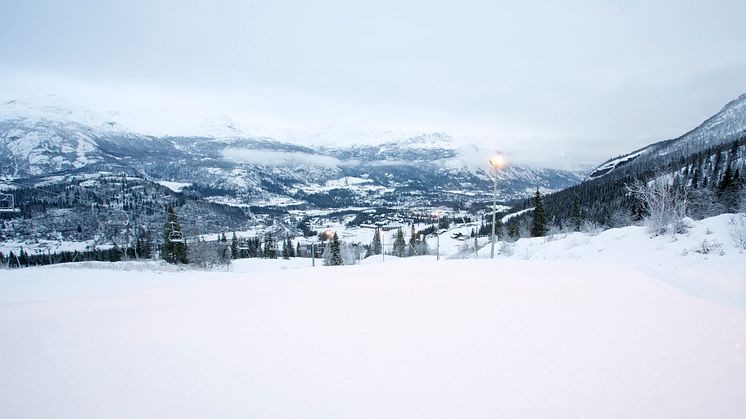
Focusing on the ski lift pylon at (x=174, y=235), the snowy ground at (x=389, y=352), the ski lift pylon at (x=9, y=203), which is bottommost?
the snowy ground at (x=389, y=352)

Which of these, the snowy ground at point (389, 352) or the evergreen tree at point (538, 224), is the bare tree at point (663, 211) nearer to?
the snowy ground at point (389, 352)

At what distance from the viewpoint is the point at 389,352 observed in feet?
14.7

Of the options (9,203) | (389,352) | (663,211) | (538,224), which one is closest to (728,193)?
(538,224)

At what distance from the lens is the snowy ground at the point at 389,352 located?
10.8 feet

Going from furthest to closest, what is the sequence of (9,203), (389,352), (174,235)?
(174,235) < (9,203) < (389,352)

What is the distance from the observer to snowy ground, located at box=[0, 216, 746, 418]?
10.8ft

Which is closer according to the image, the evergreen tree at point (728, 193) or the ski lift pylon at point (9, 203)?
the ski lift pylon at point (9, 203)

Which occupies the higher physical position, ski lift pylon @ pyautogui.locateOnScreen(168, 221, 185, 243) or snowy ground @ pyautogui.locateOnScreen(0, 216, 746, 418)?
ski lift pylon @ pyautogui.locateOnScreen(168, 221, 185, 243)

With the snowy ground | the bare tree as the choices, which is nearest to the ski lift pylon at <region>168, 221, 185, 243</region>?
the snowy ground

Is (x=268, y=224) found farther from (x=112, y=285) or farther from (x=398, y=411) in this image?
(x=398, y=411)

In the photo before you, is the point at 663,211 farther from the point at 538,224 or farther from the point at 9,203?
the point at 9,203

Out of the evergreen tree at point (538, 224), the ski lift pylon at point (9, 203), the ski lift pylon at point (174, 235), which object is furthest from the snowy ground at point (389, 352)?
the evergreen tree at point (538, 224)

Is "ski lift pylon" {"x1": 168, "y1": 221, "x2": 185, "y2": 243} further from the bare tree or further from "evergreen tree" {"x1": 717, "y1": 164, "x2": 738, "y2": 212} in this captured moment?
"evergreen tree" {"x1": 717, "y1": 164, "x2": 738, "y2": 212}

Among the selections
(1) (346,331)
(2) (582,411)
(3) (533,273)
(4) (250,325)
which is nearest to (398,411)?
(2) (582,411)
